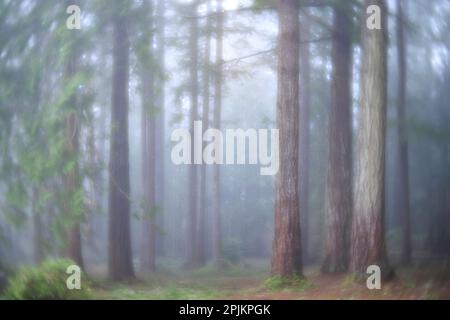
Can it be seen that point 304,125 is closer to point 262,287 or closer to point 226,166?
point 226,166

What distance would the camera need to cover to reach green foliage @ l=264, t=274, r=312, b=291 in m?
4.65

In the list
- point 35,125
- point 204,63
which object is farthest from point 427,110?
point 35,125

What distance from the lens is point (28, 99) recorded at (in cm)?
498

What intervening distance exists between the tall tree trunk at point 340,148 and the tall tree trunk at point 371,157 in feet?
0.36

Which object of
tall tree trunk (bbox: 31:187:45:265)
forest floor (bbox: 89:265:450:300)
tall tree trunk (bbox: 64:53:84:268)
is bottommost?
forest floor (bbox: 89:265:450:300)

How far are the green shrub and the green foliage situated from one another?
1.77 m

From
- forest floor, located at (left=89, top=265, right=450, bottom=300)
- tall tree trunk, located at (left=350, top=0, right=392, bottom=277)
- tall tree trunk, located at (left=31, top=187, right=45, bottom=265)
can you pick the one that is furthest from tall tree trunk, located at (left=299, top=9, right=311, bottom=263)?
tall tree trunk, located at (left=31, top=187, right=45, bottom=265)

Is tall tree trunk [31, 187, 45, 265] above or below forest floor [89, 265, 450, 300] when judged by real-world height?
above

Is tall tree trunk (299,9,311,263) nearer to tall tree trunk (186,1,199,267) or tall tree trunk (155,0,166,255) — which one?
tall tree trunk (186,1,199,267)

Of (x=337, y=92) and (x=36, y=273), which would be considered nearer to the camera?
(x=36, y=273)

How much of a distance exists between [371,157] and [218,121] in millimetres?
1635

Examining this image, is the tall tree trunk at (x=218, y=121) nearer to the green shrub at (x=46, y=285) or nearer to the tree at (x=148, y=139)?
the tree at (x=148, y=139)
